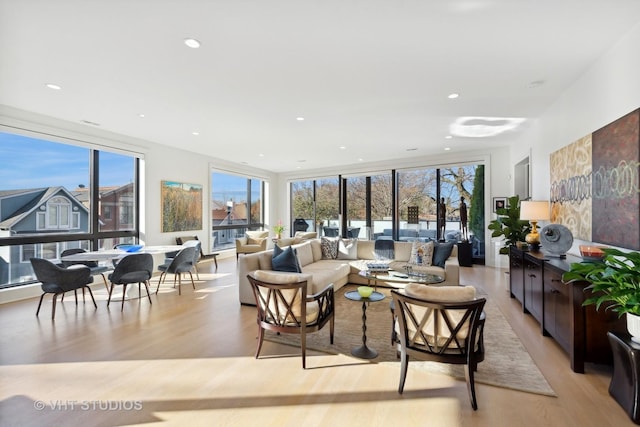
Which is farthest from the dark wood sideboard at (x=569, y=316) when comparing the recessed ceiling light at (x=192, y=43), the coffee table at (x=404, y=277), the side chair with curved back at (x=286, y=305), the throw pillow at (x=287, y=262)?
the recessed ceiling light at (x=192, y=43)

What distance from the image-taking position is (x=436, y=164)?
8.18m

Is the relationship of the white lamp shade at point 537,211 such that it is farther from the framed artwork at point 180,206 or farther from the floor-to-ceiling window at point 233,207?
the floor-to-ceiling window at point 233,207

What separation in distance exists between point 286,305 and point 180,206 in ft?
18.8

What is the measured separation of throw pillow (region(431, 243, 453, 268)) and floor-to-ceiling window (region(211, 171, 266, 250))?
6.06 metres

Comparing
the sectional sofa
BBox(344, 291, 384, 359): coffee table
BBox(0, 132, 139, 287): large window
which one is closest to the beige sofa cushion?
the sectional sofa

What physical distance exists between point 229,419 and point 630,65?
428 cm

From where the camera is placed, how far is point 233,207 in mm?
9570

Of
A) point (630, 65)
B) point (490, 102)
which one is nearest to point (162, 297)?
point (490, 102)

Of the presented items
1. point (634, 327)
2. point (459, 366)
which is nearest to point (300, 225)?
point (459, 366)

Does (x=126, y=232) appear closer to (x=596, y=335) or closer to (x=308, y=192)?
(x=308, y=192)

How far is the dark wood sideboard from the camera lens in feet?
8.11

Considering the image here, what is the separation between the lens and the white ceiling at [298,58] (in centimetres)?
233

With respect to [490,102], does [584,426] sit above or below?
below

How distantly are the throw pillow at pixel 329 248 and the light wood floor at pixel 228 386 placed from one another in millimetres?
2700
